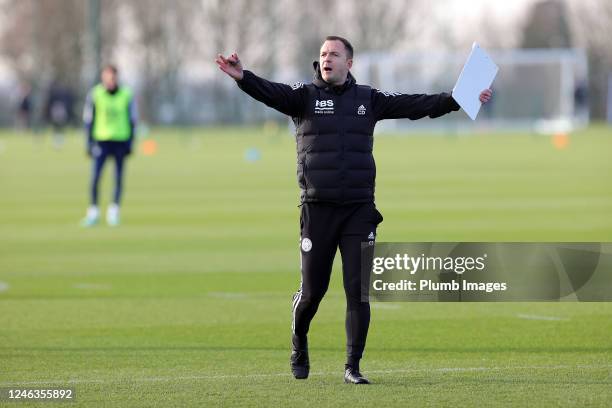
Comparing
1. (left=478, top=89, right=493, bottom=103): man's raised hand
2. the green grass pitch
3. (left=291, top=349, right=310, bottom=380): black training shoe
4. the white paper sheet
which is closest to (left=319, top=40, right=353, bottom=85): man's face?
the white paper sheet

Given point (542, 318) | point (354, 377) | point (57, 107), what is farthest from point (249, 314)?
point (57, 107)

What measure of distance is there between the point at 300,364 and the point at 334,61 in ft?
6.15

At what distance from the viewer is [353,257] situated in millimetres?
8141

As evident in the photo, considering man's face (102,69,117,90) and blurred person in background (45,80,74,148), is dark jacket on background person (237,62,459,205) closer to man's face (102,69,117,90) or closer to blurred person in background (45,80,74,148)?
man's face (102,69,117,90)

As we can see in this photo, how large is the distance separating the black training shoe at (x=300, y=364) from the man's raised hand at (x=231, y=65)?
1746 mm

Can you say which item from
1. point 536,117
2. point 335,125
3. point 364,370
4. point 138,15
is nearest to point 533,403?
point 364,370

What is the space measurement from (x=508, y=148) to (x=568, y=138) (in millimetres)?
9952

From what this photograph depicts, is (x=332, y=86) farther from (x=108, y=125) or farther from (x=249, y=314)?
(x=108, y=125)

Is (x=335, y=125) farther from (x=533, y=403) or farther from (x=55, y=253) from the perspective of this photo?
(x=55, y=253)

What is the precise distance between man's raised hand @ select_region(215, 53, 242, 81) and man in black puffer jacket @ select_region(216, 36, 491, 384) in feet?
0.29

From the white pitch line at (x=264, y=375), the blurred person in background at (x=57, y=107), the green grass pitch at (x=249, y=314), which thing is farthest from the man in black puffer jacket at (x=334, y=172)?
the blurred person in background at (x=57, y=107)

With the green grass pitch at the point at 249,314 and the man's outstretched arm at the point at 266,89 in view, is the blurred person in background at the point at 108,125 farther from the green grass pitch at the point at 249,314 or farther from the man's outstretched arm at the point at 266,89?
the man's outstretched arm at the point at 266,89

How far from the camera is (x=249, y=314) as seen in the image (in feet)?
37.0

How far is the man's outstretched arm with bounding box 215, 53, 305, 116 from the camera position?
7.98 m
